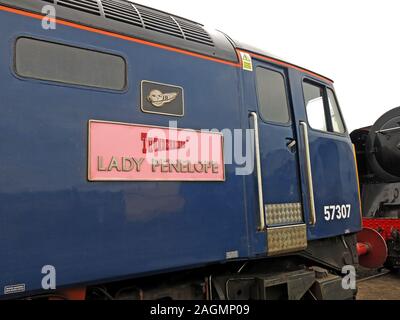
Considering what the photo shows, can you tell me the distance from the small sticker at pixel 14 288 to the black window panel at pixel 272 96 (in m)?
2.46

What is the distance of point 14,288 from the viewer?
6.92 ft

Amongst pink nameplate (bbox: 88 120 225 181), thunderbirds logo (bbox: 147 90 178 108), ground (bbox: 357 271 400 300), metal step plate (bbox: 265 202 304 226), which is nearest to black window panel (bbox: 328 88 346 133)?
metal step plate (bbox: 265 202 304 226)

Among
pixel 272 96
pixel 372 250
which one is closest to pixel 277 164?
pixel 272 96

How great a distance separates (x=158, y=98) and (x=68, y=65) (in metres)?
0.69

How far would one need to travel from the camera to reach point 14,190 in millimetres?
2143

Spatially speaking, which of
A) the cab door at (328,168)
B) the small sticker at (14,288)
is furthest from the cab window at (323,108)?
the small sticker at (14,288)

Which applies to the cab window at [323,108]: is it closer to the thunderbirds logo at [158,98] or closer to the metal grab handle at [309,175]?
the metal grab handle at [309,175]

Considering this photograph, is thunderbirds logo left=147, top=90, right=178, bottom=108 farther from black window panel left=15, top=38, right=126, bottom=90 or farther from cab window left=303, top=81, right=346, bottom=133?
cab window left=303, top=81, right=346, bottom=133

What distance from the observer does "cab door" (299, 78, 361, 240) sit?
3904 mm

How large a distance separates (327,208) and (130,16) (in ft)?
9.05

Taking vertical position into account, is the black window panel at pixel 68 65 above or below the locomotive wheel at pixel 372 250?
above

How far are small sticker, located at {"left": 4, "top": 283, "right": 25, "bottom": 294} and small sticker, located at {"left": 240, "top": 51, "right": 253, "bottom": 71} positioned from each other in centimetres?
257

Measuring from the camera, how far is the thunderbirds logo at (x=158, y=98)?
9.29 ft
